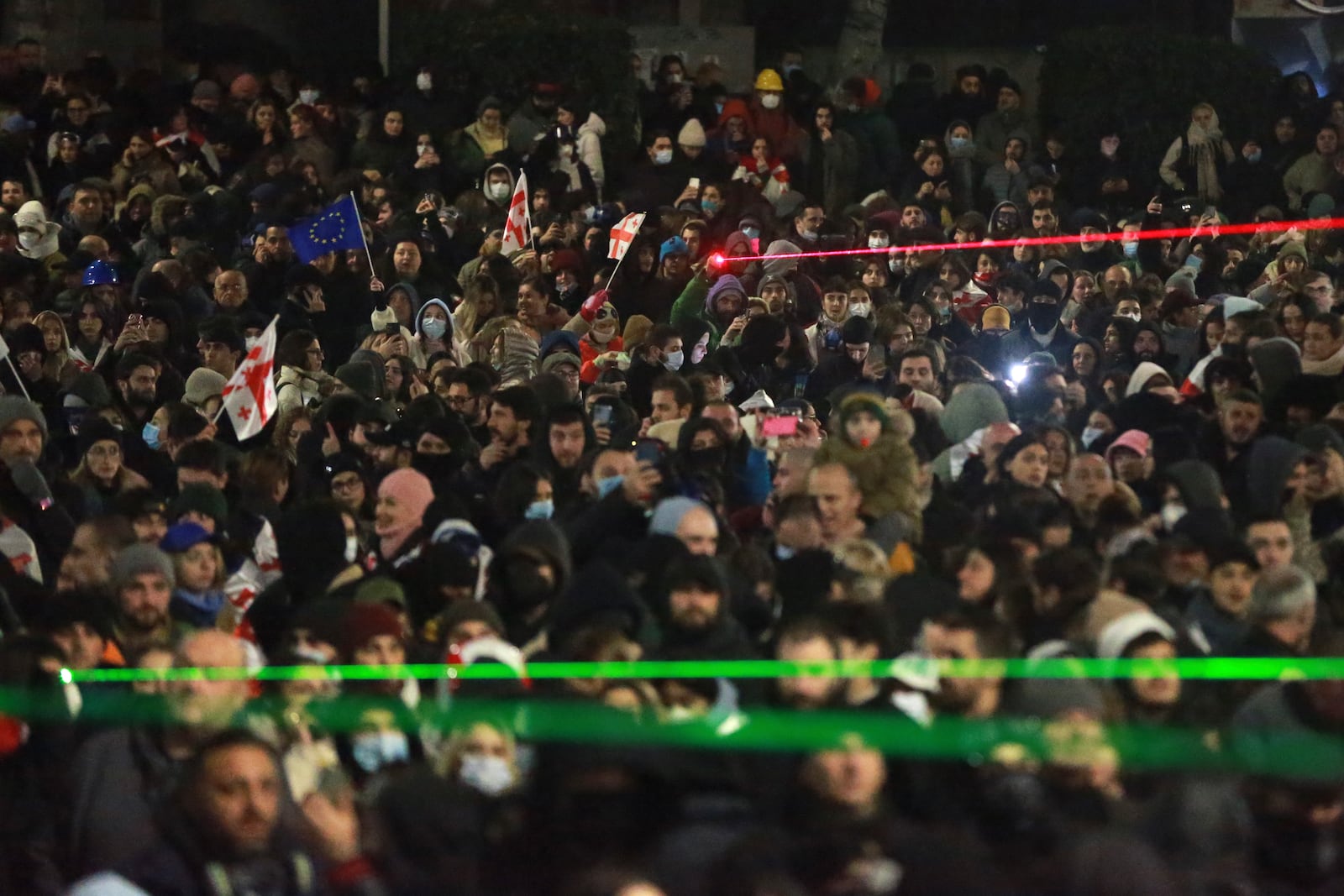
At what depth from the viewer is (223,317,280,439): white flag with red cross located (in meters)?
10.5

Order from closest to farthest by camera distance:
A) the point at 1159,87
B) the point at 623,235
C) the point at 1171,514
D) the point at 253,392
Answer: the point at 1171,514, the point at 253,392, the point at 623,235, the point at 1159,87

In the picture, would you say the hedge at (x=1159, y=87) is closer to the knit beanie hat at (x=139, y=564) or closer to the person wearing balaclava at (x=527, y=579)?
the person wearing balaclava at (x=527, y=579)

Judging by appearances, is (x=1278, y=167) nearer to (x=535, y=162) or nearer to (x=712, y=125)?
(x=712, y=125)

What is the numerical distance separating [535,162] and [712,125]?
6.01 ft

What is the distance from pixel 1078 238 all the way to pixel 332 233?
4.68 metres

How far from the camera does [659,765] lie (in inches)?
220

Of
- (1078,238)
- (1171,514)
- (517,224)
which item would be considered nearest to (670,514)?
(1171,514)

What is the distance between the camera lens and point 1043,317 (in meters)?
13.4

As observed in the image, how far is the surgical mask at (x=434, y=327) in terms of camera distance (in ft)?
41.6

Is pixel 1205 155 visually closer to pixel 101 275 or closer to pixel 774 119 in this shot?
pixel 774 119

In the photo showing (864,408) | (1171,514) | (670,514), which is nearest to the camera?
(670,514)

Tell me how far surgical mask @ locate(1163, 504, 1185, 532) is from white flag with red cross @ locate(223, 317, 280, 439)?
4121 millimetres

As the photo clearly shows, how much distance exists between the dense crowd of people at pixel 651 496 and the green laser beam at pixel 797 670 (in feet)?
0.12

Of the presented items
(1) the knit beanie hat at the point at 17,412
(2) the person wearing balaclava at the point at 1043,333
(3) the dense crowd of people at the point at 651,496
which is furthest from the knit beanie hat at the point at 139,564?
(2) the person wearing balaclava at the point at 1043,333
